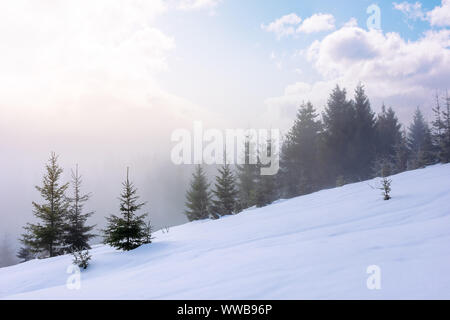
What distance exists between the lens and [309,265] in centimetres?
373

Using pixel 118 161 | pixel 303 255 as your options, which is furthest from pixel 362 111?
pixel 118 161

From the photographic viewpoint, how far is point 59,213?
50.1ft

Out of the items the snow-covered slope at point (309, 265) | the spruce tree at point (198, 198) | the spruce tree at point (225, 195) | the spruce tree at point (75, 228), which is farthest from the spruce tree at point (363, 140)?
the spruce tree at point (75, 228)

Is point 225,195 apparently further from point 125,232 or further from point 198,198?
point 125,232

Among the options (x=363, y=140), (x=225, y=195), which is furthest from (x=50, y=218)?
(x=363, y=140)

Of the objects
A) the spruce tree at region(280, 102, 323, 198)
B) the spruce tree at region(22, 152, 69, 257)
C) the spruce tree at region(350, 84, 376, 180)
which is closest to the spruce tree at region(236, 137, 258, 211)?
the spruce tree at region(280, 102, 323, 198)

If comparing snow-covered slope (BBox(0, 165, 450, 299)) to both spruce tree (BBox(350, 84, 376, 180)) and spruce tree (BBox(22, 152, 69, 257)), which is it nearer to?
spruce tree (BBox(22, 152, 69, 257))

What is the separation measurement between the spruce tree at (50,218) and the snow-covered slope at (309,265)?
891cm

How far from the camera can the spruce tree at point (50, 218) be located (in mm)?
14469

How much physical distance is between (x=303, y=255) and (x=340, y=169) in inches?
955

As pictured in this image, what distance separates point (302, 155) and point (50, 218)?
81.2 ft

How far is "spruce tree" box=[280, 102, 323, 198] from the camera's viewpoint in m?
25.9

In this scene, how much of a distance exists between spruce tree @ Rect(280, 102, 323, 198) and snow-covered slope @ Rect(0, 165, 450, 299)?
1899 cm
